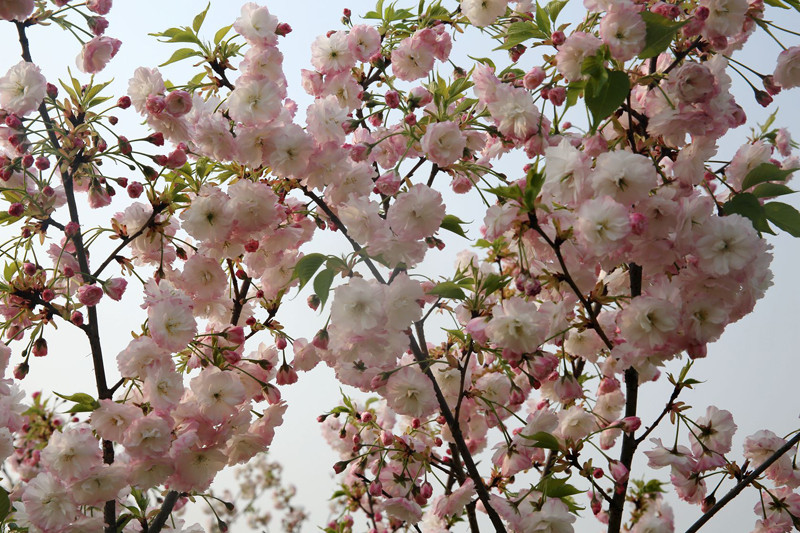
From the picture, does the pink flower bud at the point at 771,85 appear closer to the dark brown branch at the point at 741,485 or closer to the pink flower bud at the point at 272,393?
the dark brown branch at the point at 741,485

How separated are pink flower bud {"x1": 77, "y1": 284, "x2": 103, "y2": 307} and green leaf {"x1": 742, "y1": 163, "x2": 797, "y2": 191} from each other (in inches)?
54.7

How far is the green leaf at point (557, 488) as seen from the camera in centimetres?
146

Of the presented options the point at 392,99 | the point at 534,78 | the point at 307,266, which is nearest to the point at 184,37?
the point at 392,99

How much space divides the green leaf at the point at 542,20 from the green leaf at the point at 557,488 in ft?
3.28

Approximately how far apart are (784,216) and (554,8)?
68cm

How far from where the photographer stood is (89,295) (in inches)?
57.6

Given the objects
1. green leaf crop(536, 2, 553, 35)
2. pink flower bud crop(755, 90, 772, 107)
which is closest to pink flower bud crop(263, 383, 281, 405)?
green leaf crop(536, 2, 553, 35)

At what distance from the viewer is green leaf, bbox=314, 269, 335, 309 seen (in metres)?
1.23

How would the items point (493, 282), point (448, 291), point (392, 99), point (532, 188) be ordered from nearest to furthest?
point (532, 188) < point (448, 291) < point (493, 282) < point (392, 99)

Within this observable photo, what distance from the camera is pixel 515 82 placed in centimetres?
167

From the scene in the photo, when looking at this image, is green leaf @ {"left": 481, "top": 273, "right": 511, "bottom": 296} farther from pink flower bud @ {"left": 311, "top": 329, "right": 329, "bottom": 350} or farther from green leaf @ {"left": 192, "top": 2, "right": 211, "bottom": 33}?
green leaf @ {"left": 192, "top": 2, "right": 211, "bottom": 33}

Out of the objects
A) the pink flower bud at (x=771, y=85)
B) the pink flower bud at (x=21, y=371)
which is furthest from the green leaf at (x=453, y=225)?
the pink flower bud at (x=21, y=371)

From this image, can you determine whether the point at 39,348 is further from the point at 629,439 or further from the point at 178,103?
the point at 629,439

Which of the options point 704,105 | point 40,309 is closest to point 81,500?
point 40,309
